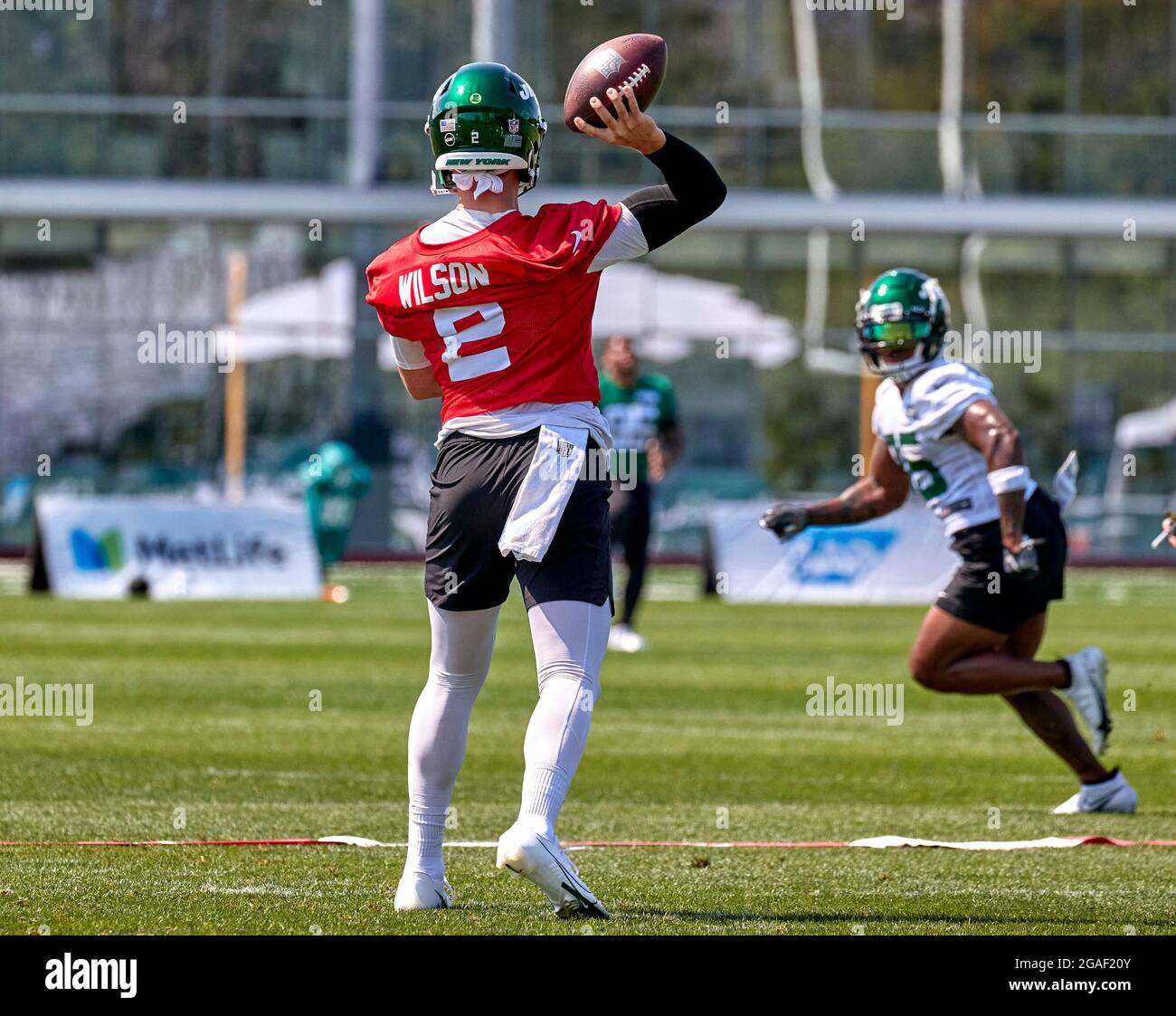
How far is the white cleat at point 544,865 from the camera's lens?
521 centimetres

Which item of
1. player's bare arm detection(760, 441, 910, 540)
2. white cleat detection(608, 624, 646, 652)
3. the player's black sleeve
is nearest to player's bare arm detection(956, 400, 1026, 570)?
player's bare arm detection(760, 441, 910, 540)

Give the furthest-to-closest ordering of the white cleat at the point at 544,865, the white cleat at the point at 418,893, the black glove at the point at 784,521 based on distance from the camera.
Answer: the black glove at the point at 784,521 → the white cleat at the point at 418,893 → the white cleat at the point at 544,865

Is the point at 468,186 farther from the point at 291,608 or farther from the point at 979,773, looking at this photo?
the point at 291,608

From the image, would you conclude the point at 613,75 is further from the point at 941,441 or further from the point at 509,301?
the point at 941,441

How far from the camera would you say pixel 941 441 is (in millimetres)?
8594

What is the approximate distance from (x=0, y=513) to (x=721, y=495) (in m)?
11.0

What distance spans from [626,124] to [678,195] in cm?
23

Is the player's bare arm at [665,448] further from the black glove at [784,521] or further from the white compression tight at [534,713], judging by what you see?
the white compression tight at [534,713]

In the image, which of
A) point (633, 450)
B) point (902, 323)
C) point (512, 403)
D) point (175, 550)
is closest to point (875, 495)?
point (902, 323)

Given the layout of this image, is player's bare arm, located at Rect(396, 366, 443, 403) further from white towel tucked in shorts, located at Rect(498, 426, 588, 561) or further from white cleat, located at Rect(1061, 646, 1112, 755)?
white cleat, located at Rect(1061, 646, 1112, 755)

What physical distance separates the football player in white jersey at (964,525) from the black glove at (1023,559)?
242mm

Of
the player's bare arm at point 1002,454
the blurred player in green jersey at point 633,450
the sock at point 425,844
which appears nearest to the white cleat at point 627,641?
the blurred player in green jersey at point 633,450

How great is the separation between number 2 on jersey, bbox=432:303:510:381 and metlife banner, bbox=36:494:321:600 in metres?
16.2
